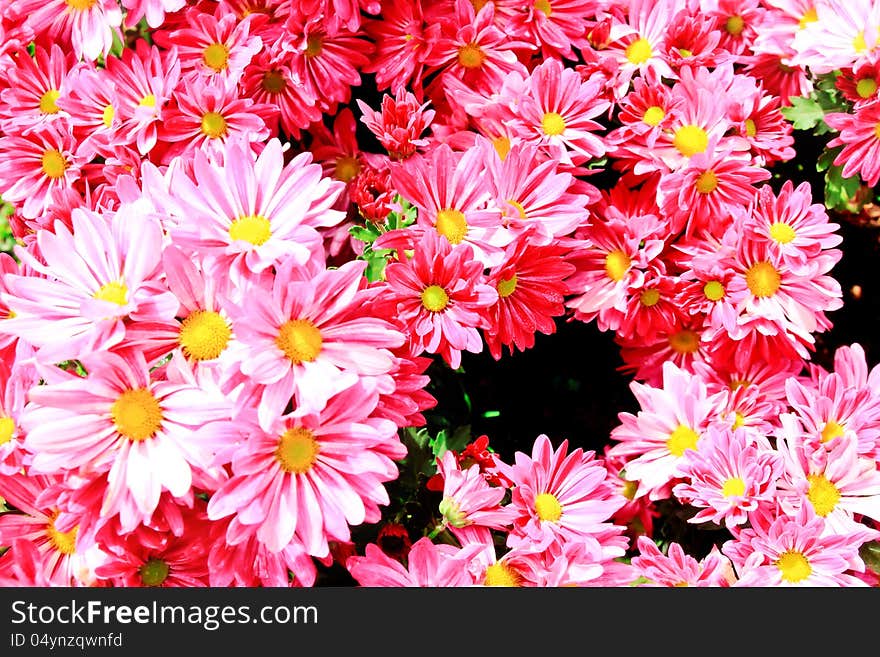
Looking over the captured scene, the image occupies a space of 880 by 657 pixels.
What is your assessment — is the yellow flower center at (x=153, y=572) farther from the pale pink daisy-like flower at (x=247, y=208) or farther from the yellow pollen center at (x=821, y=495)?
the yellow pollen center at (x=821, y=495)

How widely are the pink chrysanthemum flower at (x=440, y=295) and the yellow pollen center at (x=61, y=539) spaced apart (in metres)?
0.59

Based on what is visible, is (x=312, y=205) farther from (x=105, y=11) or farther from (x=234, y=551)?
(x=105, y=11)

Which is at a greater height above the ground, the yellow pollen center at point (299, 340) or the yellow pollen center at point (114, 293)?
the yellow pollen center at point (114, 293)

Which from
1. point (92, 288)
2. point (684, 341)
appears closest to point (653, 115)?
point (684, 341)

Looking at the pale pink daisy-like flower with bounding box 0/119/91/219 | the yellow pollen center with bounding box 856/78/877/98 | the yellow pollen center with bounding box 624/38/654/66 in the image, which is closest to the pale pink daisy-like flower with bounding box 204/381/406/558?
the pale pink daisy-like flower with bounding box 0/119/91/219

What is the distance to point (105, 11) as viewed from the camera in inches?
65.3

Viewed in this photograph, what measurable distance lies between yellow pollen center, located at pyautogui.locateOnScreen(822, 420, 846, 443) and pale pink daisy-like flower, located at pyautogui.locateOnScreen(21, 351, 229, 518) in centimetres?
113

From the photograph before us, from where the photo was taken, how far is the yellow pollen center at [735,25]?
1902mm

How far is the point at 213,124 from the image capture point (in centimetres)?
157

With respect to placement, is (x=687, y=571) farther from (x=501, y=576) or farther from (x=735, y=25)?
(x=735, y=25)

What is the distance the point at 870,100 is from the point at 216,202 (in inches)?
53.2

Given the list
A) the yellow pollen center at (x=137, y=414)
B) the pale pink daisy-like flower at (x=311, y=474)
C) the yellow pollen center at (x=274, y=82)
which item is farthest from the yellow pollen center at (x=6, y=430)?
the yellow pollen center at (x=274, y=82)

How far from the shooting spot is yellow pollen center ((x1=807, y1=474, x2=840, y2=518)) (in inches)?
57.6

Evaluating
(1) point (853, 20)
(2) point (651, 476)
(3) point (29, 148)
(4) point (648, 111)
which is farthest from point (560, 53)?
(3) point (29, 148)
